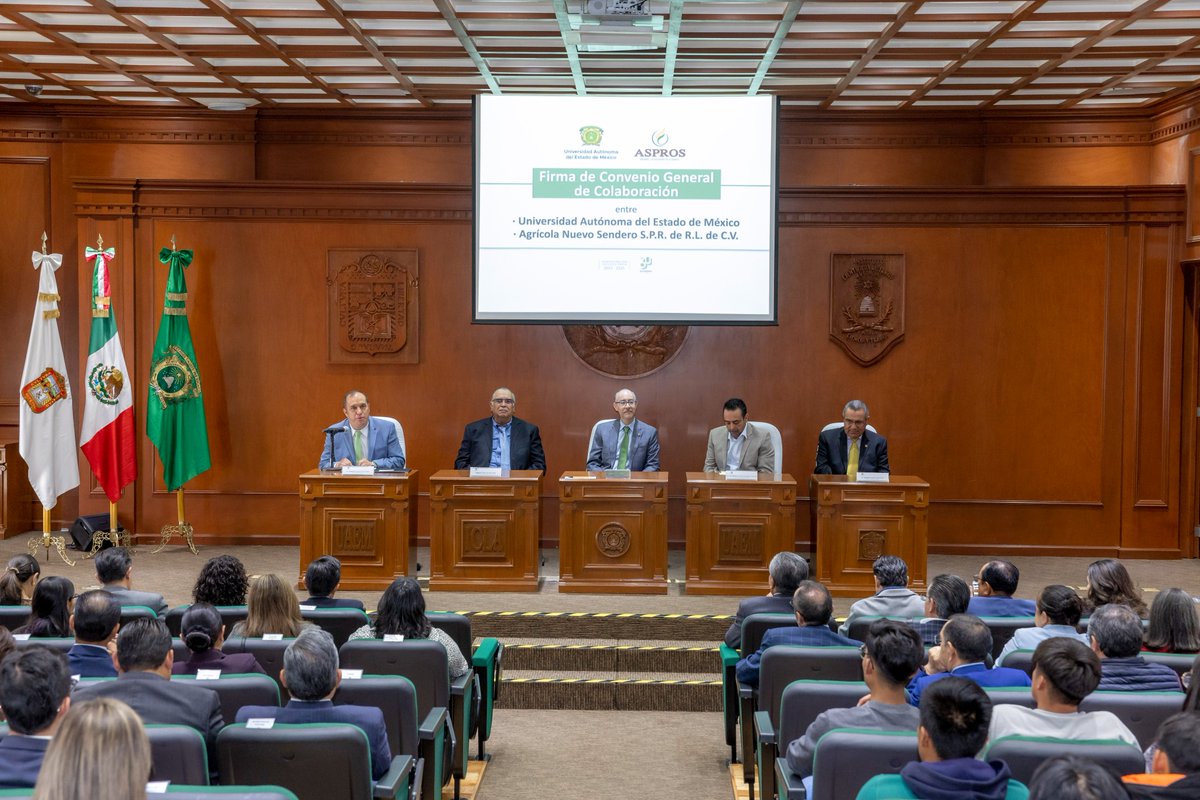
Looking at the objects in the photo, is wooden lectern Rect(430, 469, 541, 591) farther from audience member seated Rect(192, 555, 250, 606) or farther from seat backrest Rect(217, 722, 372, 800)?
seat backrest Rect(217, 722, 372, 800)

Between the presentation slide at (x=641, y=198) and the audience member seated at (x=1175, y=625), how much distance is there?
170 inches

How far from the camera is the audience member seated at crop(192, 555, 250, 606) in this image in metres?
4.57

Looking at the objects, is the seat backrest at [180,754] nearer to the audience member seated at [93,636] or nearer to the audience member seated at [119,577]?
the audience member seated at [93,636]

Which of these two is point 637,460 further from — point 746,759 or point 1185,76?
point 1185,76

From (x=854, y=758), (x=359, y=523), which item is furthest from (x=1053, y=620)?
(x=359, y=523)

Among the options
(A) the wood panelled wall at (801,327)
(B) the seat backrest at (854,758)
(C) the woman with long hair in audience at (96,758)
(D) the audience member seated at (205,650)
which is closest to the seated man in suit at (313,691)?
(D) the audience member seated at (205,650)

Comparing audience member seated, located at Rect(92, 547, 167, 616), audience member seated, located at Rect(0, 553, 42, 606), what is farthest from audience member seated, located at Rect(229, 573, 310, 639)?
audience member seated, located at Rect(0, 553, 42, 606)

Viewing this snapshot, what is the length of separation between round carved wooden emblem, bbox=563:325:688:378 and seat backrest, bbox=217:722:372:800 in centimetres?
621

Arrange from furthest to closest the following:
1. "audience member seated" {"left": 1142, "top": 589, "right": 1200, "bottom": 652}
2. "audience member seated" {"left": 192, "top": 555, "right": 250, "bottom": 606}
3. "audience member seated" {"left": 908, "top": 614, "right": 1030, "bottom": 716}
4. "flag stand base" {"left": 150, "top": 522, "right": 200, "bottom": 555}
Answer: "flag stand base" {"left": 150, "top": 522, "right": 200, "bottom": 555} → "audience member seated" {"left": 192, "top": 555, "right": 250, "bottom": 606} → "audience member seated" {"left": 1142, "top": 589, "right": 1200, "bottom": 652} → "audience member seated" {"left": 908, "top": 614, "right": 1030, "bottom": 716}

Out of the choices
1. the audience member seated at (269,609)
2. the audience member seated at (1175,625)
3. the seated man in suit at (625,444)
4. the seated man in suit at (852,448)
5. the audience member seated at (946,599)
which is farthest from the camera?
the seated man in suit at (625,444)

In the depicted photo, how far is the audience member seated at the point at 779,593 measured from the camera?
4.91 metres

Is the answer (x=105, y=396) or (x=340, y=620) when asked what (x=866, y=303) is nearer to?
(x=340, y=620)

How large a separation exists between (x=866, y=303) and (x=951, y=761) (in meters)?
6.60

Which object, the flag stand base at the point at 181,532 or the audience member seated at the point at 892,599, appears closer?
the audience member seated at the point at 892,599
